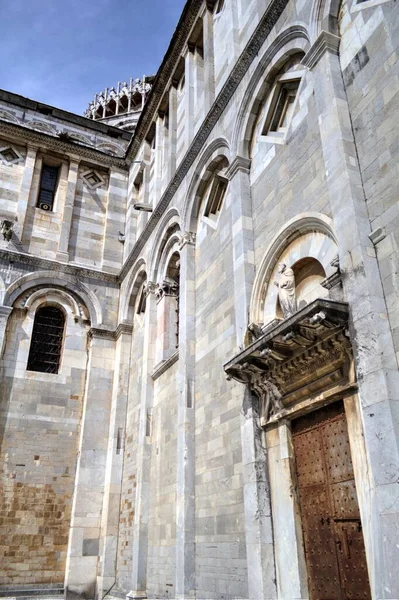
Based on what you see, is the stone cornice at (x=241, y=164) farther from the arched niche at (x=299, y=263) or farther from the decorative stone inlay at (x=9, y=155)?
the decorative stone inlay at (x=9, y=155)

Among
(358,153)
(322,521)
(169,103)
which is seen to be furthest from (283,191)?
(169,103)

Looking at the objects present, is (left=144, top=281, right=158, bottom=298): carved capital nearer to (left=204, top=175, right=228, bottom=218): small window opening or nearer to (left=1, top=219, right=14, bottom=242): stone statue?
(left=204, top=175, right=228, bottom=218): small window opening

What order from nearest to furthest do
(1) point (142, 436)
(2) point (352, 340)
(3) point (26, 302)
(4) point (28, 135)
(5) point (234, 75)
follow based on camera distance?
(2) point (352, 340) < (5) point (234, 75) < (1) point (142, 436) < (3) point (26, 302) < (4) point (28, 135)

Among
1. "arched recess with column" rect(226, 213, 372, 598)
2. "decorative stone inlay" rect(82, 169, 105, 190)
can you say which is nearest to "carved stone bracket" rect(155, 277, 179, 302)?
"arched recess with column" rect(226, 213, 372, 598)

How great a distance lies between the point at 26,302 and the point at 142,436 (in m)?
5.60

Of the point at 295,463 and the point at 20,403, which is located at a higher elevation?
the point at 20,403

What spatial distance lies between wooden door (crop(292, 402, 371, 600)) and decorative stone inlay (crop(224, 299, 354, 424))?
40cm

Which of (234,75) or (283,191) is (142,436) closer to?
(283,191)

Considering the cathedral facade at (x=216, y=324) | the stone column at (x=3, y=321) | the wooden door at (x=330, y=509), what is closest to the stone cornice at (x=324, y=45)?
the cathedral facade at (x=216, y=324)

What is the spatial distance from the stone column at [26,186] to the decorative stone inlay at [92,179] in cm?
179

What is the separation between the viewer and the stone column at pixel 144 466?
438 inches

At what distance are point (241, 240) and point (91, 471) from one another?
8272 millimetres

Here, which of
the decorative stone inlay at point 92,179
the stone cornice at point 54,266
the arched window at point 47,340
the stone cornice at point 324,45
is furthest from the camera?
the decorative stone inlay at point 92,179

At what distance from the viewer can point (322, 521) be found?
21.5ft
